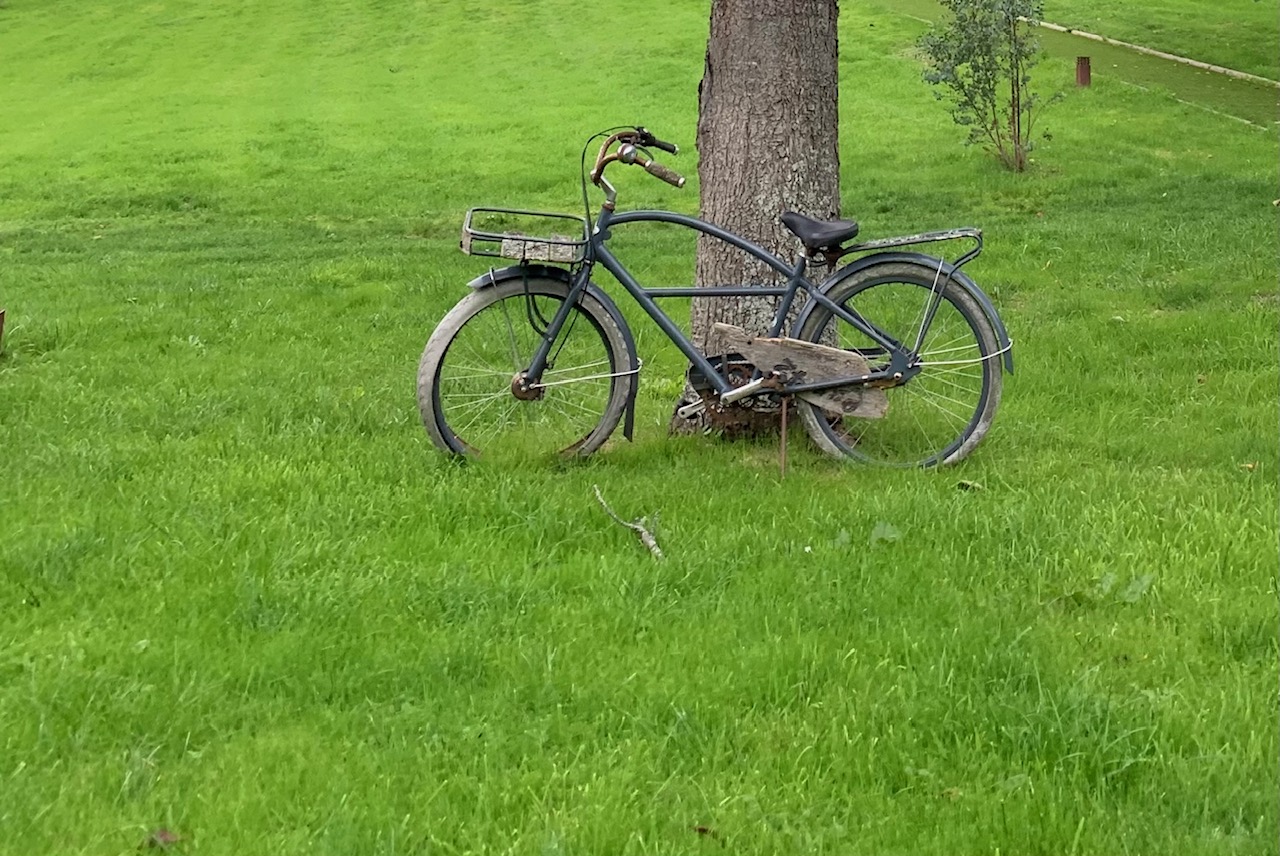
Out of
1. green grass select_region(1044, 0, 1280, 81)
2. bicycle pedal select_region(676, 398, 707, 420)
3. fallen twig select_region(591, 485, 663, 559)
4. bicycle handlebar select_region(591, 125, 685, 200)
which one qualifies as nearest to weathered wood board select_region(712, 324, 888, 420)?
bicycle pedal select_region(676, 398, 707, 420)

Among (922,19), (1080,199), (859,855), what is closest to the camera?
(859,855)

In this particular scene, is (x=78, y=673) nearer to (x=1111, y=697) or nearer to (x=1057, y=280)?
(x=1111, y=697)

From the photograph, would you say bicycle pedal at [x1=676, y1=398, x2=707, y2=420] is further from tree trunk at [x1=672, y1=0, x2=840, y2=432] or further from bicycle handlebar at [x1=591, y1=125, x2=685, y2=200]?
bicycle handlebar at [x1=591, y1=125, x2=685, y2=200]

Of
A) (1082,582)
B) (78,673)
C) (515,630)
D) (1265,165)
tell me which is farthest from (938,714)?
(1265,165)

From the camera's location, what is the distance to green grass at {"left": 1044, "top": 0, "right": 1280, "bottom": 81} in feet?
87.8

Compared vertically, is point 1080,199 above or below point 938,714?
below

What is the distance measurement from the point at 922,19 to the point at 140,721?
33.5m

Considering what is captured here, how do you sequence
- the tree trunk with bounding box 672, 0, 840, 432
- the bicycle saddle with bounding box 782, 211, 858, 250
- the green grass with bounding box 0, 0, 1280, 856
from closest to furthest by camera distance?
the green grass with bounding box 0, 0, 1280, 856 < the bicycle saddle with bounding box 782, 211, 858, 250 < the tree trunk with bounding box 672, 0, 840, 432

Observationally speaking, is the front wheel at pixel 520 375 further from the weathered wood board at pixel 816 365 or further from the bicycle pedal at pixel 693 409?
the weathered wood board at pixel 816 365

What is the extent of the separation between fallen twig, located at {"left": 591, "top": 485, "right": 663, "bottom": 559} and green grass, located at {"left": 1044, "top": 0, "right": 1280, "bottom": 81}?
2460 centimetres

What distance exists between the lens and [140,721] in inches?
119

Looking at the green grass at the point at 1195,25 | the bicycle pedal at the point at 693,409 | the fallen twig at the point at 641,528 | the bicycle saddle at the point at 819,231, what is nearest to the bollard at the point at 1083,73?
the green grass at the point at 1195,25

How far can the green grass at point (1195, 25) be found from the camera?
26.8m

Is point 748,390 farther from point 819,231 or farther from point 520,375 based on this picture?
point 520,375
